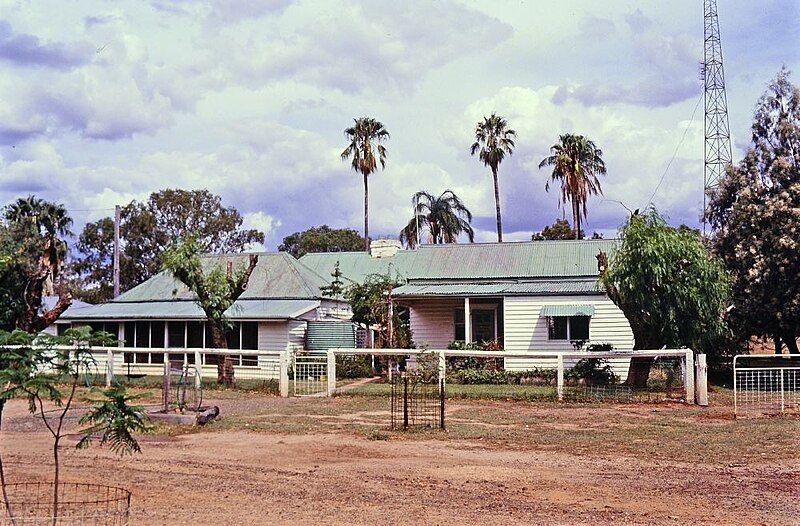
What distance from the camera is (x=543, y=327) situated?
1089 inches

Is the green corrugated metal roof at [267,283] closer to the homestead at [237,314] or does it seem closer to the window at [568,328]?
the homestead at [237,314]

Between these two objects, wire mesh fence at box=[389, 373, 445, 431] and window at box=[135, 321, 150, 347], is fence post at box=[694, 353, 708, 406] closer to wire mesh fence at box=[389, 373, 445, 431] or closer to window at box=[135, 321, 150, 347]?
wire mesh fence at box=[389, 373, 445, 431]

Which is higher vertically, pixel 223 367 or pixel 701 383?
pixel 223 367

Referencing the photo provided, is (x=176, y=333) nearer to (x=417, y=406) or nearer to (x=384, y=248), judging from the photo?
(x=384, y=248)

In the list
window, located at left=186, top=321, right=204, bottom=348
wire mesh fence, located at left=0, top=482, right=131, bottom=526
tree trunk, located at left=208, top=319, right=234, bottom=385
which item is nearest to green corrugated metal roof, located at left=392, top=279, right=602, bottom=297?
tree trunk, located at left=208, top=319, right=234, bottom=385

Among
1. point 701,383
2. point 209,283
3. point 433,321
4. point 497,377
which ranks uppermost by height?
point 209,283

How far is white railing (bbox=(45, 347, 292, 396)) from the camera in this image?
2159cm

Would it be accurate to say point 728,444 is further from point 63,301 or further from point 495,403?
point 63,301

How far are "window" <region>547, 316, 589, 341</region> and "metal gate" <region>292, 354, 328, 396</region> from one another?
24.7 feet

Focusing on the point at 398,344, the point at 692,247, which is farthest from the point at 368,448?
the point at 398,344

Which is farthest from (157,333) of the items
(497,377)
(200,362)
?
(497,377)

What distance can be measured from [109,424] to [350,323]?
81.2 feet

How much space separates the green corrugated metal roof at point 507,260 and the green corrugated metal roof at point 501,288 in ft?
1.96

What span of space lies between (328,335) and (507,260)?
23.8 ft
